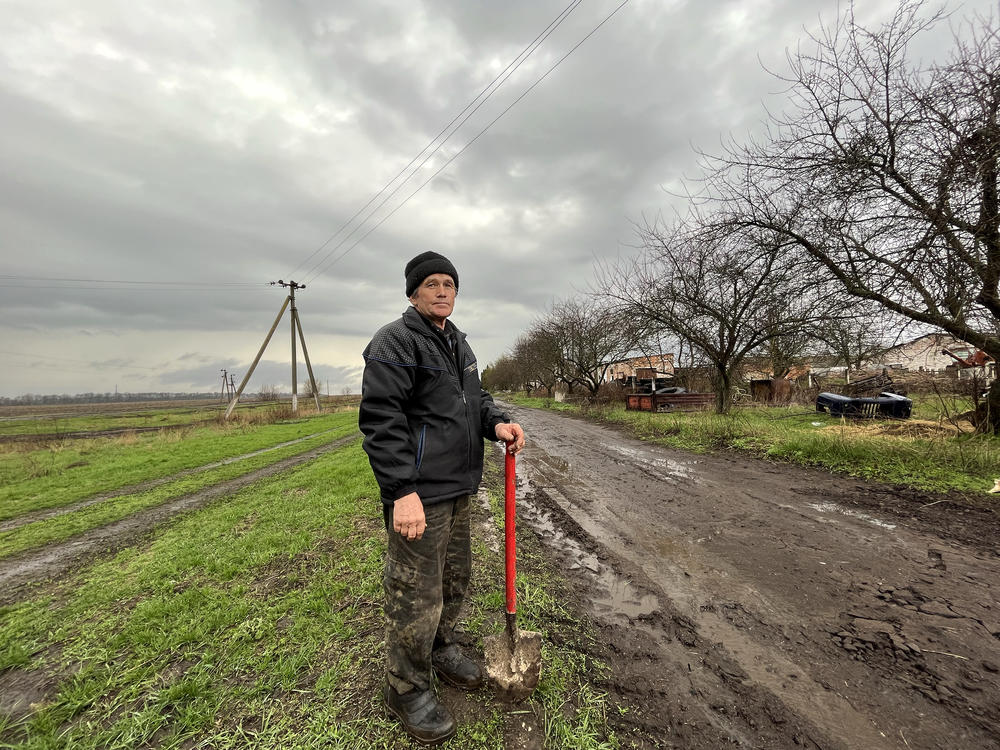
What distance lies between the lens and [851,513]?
4418 mm

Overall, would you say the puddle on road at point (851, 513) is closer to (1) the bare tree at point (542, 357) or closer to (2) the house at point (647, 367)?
(2) the house at point (647, 367)

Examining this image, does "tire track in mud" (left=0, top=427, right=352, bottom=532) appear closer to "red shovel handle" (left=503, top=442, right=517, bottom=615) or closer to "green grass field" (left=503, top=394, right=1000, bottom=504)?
"red shovel handle" (left=503, top=442, right=517, bottom=615)

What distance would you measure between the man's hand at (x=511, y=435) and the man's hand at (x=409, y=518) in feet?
2.11

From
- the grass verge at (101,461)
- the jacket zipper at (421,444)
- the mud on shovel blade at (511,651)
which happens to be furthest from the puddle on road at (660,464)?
the grass verge at (101,461)

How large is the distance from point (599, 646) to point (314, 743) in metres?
1.61

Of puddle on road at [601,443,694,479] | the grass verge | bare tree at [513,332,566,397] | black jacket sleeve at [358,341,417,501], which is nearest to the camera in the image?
black jacket sleeve at [358,341,417,501]

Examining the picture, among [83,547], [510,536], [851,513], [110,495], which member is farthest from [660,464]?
[110,495]

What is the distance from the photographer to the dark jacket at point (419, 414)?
1.69m

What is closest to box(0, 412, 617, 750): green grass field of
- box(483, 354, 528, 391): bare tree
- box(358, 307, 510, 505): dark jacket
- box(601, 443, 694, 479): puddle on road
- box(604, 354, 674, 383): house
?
box(358, 307, 510, 505): dark jacket

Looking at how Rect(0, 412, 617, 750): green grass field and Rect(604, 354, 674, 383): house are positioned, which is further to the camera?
Rect(604, 354, 674, 383): house

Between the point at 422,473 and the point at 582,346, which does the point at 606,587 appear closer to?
the point at 422,473

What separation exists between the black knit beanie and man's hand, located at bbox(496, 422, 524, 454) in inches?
36.2

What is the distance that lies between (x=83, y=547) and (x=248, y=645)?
13.3ft

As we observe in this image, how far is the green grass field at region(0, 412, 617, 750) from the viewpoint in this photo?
6.02ft
